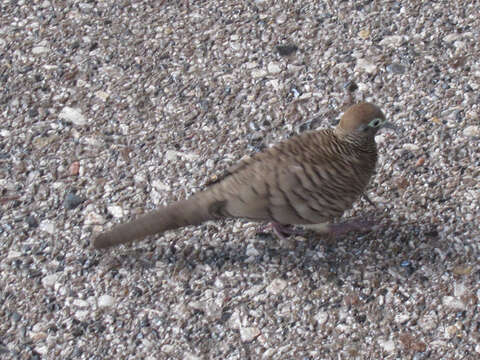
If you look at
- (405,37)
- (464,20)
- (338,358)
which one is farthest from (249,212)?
(464,20)

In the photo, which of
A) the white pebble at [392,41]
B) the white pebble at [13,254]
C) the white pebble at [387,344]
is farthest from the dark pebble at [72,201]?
the white pebble at [392,41]

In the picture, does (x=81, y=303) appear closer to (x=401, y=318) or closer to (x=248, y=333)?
(x=248, y=333)

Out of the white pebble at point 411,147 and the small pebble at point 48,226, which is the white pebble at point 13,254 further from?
the white pebble at point 411,147

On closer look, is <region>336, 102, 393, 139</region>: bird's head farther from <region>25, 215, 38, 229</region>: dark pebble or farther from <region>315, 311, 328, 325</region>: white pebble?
<region>25, 215, 38, 229</region>: dark pebble

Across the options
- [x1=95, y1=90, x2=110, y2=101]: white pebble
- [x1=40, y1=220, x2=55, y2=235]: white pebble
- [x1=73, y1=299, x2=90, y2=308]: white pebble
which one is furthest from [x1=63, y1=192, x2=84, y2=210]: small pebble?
[x1=95, y1=90, x2=110, y2=101]: white pebble

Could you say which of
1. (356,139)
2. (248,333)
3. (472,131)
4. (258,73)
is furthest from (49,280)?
(472,131)

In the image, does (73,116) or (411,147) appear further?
(73,116)
